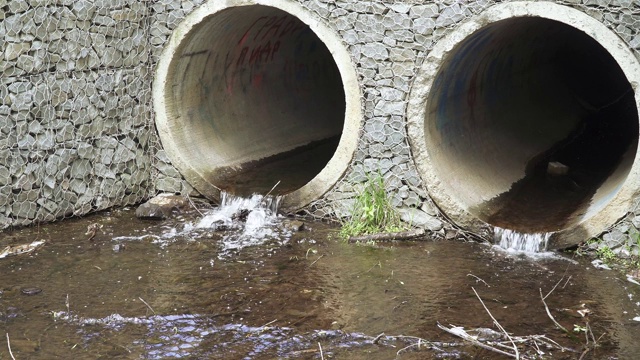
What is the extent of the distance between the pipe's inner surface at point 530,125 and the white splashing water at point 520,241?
0.27 meters

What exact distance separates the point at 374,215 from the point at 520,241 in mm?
1372

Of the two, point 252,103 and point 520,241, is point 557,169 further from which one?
point 252,103

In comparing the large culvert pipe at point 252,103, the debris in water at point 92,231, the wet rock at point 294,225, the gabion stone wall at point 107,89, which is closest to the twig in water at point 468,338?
the gabion stone wall at point 107,89

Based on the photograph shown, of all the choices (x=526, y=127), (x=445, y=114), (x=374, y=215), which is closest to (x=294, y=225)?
(x=374, y=215)

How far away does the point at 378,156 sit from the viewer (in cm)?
838

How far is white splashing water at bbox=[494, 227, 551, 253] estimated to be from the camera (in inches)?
309

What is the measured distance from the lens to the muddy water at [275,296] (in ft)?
19.3

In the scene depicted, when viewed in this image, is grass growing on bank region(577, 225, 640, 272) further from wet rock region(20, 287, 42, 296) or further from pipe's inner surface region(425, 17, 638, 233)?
wet rock region(20, 287, 42, 296)

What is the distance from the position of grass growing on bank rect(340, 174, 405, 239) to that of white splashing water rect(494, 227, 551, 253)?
91cm

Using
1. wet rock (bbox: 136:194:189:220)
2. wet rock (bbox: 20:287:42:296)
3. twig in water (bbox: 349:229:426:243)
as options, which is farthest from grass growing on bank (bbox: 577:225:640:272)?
wet rock (bbox: 20:287:42:296)

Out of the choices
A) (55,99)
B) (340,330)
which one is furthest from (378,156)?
(55,99)

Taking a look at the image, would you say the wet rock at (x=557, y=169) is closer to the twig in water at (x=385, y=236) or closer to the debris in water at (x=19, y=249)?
the twig in water at (x=385, y=236)

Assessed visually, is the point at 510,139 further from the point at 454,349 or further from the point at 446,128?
the point at 454,349

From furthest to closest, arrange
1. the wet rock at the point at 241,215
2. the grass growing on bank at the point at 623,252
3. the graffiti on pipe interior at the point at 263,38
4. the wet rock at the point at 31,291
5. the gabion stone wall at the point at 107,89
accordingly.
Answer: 1. the graffiti on pipe interior at the point at 263,38
2. the wet rock at the point at 241,215
3. the gabion stone wall at the point at 107,89
4. the grass growing on bank at the point at 623,252
5. the wet rock at the point at 31,291
